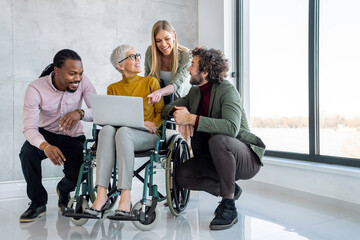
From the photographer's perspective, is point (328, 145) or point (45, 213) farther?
point (328, 145)

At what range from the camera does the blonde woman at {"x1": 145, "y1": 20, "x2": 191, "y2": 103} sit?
2.68 m

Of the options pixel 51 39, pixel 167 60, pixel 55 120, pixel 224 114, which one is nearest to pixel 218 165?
pixel 224 114

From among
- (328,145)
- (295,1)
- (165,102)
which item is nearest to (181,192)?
(165,102)

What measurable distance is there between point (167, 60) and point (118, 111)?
0.84 meters

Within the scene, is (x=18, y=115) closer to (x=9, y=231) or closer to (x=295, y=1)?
(x=9, y=231)

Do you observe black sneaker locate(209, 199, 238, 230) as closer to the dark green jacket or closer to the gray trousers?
the dark green jacket

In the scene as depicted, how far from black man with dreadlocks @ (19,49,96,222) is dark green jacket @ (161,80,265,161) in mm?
698

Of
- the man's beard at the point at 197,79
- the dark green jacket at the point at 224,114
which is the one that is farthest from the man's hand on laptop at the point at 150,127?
the man's beard at the point at 197,79

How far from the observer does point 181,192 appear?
8.39ft

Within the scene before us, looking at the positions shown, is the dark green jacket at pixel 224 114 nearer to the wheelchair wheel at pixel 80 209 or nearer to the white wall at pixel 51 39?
the wheelchair wheel at pixel 80 209

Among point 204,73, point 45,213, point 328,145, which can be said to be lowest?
point 45,213

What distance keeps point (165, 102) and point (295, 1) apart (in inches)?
64.4

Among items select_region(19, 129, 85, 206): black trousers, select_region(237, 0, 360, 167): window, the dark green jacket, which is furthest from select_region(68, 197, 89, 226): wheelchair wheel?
select_region(237, 0, 360, 167): window

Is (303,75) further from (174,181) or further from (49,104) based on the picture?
(49,104)
